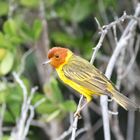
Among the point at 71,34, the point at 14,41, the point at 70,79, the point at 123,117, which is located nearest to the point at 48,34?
the point at 71,34

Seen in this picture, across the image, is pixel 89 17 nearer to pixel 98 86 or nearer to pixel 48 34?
pixel 48 34

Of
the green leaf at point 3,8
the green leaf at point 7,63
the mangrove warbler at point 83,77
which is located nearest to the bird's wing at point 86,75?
the mangrove warbler at point 83,77

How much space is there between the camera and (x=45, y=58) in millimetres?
6609

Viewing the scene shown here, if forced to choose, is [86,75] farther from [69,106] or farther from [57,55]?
[69,106]

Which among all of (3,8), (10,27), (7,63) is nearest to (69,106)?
(7,63)

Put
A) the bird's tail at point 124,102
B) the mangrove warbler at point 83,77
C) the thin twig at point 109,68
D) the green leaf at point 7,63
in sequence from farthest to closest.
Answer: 1. the green leaf at point 7,63
2. the mangrove warbler at point 83,77
3. the bird's tail at point 124,102
4. the thin twig at point 109,68

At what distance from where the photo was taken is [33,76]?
7.01 m

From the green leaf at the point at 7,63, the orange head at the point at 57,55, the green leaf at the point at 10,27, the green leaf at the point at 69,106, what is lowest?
the green leaf at the point at 69,106

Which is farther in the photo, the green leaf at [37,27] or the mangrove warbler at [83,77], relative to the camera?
the green leaf at [37,27]

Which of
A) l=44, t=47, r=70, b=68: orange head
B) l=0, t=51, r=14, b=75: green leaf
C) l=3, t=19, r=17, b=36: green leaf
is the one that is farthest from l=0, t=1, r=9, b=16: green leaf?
l=44, t=47, r=70, b=68: orange head

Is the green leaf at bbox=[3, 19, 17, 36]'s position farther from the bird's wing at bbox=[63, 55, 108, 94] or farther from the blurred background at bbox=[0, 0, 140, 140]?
the bird's wing at bbox=[63, 55, 108, 94]

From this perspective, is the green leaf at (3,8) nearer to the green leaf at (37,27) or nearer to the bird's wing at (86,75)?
the green leaf at (37,27)

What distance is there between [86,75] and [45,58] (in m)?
1.66

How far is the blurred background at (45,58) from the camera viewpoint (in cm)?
591
